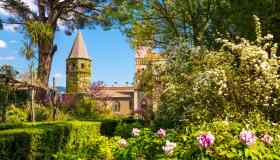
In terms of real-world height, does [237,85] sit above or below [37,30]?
below

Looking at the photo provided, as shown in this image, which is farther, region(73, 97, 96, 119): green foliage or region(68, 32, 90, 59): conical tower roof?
region(68, 32, 90, 59): conical tower roof

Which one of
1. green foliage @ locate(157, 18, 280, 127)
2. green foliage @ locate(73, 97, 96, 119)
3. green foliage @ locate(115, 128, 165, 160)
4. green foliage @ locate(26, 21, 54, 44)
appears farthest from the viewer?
green foliage @ locate(26, 21, 54, 44)

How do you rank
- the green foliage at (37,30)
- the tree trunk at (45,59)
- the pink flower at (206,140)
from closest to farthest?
the pink flower at (206,140) < the green foliage at (37,30) < the tree trunk at (45,59)

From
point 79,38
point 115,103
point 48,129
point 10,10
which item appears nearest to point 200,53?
point 48,129

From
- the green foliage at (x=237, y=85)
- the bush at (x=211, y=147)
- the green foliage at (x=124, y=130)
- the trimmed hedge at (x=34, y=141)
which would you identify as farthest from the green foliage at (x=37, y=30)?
the bush at (x=211, y=147)

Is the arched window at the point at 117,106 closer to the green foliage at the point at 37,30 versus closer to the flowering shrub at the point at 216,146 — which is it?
the green foliage at the point at 37,30

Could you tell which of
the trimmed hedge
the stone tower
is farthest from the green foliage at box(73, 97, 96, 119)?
the stone tower

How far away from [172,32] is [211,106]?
1138cm

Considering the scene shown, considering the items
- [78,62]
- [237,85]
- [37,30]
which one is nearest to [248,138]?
[237,85]

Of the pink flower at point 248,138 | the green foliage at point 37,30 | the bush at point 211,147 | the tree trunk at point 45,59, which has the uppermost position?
the green foliage at point 37,30

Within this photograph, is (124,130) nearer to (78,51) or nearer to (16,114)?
(16,114)

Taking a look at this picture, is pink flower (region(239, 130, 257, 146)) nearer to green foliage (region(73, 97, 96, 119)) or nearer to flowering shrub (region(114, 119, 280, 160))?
flowering shrub (region(114, 119, 280, 160))

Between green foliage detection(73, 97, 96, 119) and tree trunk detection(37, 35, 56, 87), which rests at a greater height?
tree trunk detection(37, 35, 56, 87)

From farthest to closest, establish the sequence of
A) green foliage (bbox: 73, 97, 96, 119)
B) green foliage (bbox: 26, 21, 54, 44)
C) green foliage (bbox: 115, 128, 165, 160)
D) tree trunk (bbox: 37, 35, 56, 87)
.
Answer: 1. tree trunk (bbox: 37, 35, 56, 87)
2. green foliage (bbox: 26, 21, 54, 44)
3. green foliage (bbox: 73, 97, 96, 119)
4. green foliage (bbox: 115, 128, 165, 160)
